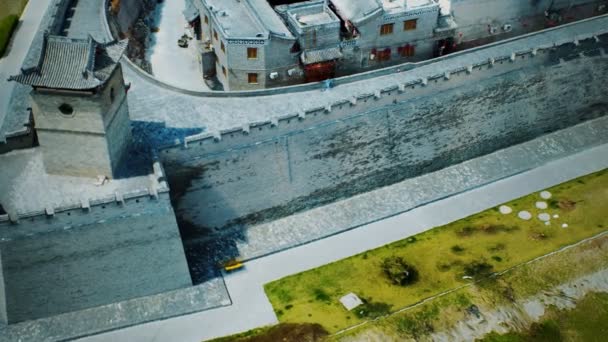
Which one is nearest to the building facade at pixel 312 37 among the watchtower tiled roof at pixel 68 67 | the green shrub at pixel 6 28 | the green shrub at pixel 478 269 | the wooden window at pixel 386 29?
the wooden window at pixel 386 29

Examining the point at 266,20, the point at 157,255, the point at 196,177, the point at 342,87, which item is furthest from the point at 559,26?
the point at 157,255

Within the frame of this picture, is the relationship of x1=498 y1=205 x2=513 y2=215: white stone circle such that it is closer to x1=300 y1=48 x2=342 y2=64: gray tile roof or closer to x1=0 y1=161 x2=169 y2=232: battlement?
x1=300 y1=48 x2=342 y2=64: gray tile roof

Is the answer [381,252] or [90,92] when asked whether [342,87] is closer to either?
[381,252]

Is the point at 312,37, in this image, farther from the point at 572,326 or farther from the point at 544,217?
the point at 572,326

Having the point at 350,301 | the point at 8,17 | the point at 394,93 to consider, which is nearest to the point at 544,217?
the point at 394,93

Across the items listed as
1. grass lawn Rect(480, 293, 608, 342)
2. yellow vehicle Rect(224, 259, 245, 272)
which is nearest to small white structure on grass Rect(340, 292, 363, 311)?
yellow vehicle Rect(224, 259, 245, 272)

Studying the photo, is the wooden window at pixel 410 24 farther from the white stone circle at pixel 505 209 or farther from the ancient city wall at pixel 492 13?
the white stone circle at pixel 505 209
